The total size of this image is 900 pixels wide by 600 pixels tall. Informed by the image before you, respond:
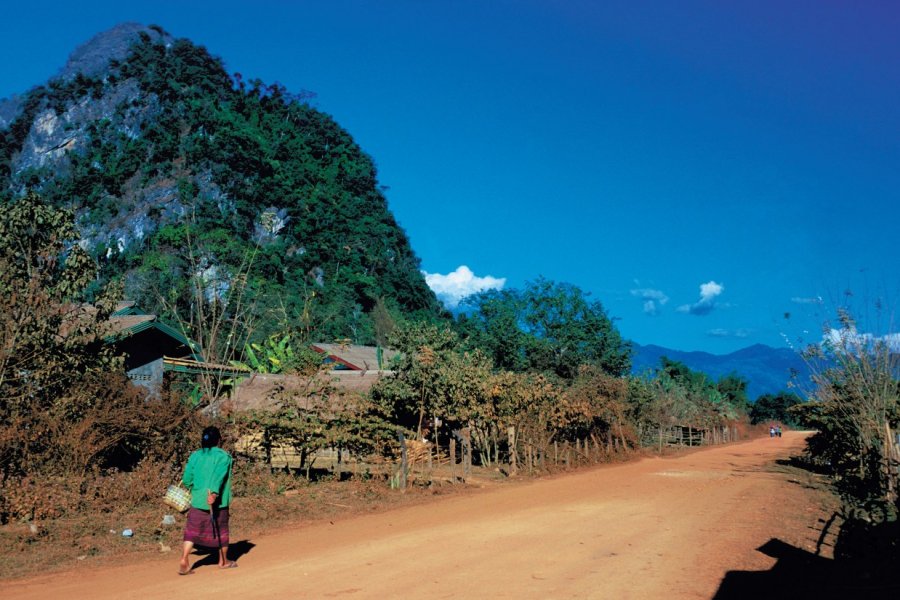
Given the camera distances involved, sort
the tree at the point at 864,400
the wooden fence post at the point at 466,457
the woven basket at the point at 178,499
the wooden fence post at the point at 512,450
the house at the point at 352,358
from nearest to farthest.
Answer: the woven basket at the point at 178,499, the tree at the point at 864,400, the wooden fence post at the point at 466,457, the wooden fence post at the point at 512,450, the house at the point at 352,358

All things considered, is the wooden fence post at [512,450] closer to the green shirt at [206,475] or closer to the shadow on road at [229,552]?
the shadow on road at [229,552]

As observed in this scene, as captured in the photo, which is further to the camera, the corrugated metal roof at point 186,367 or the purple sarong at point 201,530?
the corrugated metal roof at point 186,367

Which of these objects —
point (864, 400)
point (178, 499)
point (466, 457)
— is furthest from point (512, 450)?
point (178, 499)

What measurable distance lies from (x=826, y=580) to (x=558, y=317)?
133 feet

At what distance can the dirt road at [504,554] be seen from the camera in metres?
7.26

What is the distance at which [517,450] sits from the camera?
21469 millimetres

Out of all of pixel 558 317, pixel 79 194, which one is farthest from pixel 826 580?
pixel 79 194

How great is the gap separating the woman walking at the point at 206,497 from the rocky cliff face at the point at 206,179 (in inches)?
2148

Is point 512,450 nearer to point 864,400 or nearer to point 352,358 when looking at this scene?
point 864,400

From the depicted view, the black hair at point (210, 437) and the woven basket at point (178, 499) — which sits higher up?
the black hair at point (210, 437)

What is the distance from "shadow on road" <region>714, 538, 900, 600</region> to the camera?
22.8ft

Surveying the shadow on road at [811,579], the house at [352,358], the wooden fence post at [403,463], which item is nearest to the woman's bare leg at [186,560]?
the shadow on road at [811,579]

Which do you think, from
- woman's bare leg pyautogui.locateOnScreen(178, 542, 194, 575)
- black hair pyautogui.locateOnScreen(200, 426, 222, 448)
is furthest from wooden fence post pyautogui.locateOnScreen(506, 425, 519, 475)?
black hair pyautogui.locateOnScreen(200, 426, 222, 448)

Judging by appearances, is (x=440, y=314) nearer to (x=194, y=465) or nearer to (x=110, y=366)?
(x=110, y=366)
